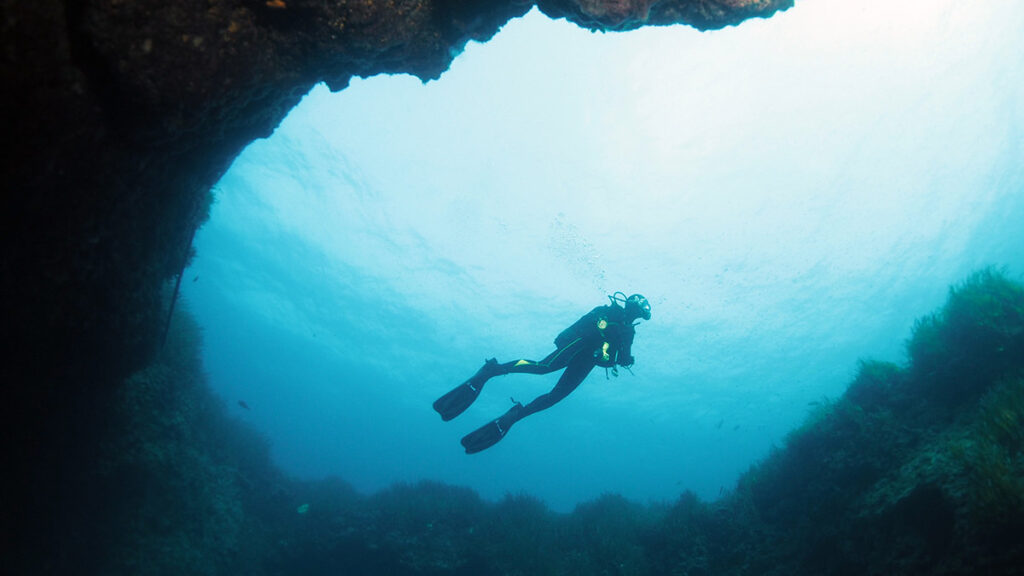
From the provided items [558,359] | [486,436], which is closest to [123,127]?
[486,436]

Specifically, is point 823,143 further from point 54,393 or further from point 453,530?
point 54,393

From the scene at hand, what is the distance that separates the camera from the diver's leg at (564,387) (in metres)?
8.56

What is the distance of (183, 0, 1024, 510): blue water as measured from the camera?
19.1 meters

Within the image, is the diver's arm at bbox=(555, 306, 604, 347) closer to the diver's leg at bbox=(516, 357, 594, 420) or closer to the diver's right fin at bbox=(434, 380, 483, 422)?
the diver's leg at bbox=(516, 357, 594, 420)

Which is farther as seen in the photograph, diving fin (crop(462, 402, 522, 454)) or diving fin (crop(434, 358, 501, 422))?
diving fin (crop(434, 358, 501, 422))

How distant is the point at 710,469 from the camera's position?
3034 inches

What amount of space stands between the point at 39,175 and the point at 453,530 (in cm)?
1256

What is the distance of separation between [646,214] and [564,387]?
18.0 m

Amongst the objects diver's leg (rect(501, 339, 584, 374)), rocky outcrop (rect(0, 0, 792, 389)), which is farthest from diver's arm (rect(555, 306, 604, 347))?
rocky outcrop (rect(0, 0, 792, 389))

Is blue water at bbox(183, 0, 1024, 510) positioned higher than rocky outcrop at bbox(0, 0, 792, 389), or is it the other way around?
blue water at bbox(183, 0, 1024, 510)

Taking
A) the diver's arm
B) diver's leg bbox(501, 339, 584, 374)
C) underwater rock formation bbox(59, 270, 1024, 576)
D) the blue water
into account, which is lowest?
underwater rock formation bbox(59, 270, 1024, 576)

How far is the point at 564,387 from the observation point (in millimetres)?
8891

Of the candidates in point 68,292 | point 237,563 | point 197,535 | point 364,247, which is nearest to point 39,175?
point 68,292

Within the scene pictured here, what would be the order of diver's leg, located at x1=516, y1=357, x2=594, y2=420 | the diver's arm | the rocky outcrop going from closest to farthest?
the rocky outcrop < diver's leg, located at x1=516, y1=357, x2=594, y2=420 < the diver's arm
